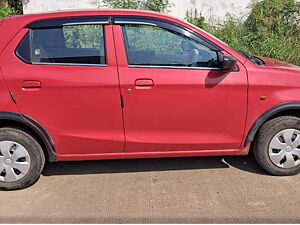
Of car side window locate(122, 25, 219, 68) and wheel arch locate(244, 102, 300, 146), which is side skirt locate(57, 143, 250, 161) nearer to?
wheel arch locate(244, 102, 300, 146)

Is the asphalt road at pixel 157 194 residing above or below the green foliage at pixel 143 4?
below

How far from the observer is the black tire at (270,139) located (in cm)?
336

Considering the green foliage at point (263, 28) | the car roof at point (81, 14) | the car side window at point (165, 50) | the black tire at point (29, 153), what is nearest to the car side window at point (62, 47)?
the car roof at point (81, 14)

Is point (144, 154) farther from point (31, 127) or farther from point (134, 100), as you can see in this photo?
point (31, 127)

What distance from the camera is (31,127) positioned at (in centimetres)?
319

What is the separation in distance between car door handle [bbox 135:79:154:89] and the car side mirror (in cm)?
73

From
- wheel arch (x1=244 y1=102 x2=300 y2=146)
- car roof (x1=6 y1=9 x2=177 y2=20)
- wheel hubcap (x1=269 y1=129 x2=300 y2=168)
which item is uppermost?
car roof (x1=6 y1=9 x2=177 y2=20)

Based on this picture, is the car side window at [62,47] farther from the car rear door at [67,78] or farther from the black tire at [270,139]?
the black tire at [270,139]

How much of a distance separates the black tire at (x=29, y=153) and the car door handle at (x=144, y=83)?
1.21 m

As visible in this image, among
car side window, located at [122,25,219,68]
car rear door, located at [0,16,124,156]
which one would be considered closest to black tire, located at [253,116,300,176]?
car side window, located at [122,25,219,68]

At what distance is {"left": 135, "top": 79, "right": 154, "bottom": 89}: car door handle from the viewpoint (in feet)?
10.3

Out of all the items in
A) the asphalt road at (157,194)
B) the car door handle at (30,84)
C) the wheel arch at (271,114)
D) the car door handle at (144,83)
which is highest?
the car door handle at (30,84)

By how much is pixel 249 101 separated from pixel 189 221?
1.34 m

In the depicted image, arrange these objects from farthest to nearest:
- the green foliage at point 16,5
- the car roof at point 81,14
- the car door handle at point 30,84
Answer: the green foliage at point 16,5 < the car roof at point 81,14 < the car door handle at point 30,84
